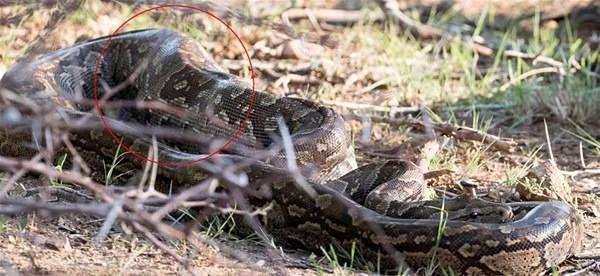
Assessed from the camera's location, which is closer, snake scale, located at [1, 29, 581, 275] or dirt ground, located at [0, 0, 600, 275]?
dirt ground, located at [0, 0, 600, 275]

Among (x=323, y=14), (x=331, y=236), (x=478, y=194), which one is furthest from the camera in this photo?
(x=323, y=14)

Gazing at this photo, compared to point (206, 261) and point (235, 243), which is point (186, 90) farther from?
point (206, 261)

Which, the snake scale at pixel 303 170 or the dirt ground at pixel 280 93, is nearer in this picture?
the dirt ground at pixel 280 93

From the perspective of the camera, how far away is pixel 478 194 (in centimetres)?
736

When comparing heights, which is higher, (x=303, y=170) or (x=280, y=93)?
(x=303, y=170)

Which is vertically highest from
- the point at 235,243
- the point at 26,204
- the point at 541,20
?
the point at 26,204

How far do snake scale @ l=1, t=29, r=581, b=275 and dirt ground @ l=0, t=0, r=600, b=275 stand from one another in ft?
0.78

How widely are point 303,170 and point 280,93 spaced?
3.06 metres

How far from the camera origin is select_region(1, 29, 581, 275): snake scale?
5.77 m

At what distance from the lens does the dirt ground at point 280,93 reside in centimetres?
546

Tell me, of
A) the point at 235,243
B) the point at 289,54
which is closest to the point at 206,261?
the point at 235,243

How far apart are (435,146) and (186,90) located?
2021 mm

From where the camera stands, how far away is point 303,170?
646 cm

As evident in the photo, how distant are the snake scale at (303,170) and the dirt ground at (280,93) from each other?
0.24 m
